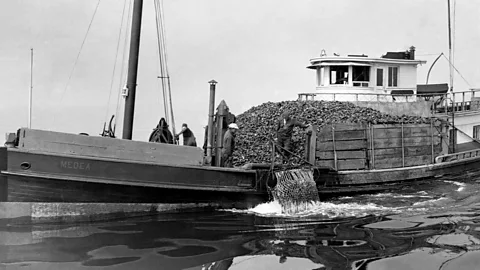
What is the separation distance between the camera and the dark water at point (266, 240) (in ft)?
24.4

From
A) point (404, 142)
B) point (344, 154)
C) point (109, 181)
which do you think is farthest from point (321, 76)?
point (109, 181)

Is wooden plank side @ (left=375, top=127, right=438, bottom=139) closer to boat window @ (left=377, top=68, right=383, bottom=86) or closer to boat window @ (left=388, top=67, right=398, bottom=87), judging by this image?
boat window @ (left=377, top=68, right=383, bottom=86)

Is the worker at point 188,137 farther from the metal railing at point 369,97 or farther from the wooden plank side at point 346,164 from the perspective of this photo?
the metal railing at point 369,97

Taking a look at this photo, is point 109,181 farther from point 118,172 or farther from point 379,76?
point 379,76

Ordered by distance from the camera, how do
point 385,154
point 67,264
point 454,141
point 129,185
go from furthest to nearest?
point 454,141 < point 385,154 < point 129,185 < point 67,264

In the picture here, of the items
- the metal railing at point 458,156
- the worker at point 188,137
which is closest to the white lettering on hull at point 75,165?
the worker at point 188,137

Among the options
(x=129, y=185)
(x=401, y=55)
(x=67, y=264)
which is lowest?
(x=67, y=264)

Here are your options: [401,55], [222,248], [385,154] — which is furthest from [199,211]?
[401,55]

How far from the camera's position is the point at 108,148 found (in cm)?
1154

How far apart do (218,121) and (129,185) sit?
305 cm

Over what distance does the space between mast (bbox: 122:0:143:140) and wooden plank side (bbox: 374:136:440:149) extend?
284 inches

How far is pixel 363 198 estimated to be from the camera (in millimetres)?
14242

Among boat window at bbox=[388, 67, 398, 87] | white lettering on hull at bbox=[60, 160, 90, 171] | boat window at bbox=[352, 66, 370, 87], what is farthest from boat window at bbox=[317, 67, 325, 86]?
white lettering on hull at bbox=[60, 160, 90, 171]

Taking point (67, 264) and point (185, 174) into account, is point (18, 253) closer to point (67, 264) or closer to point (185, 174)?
point (67, 264)
